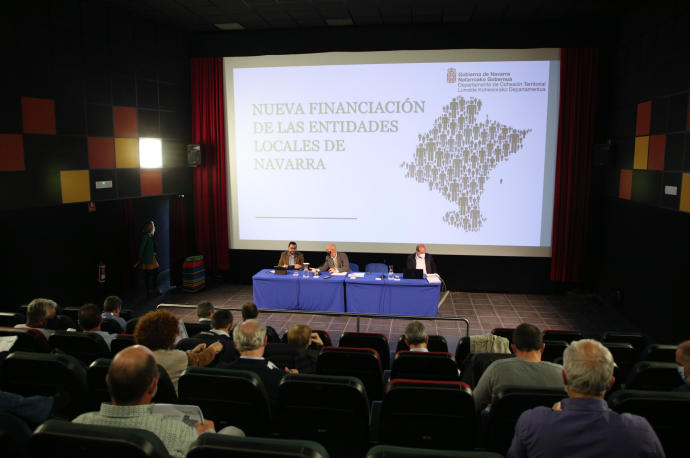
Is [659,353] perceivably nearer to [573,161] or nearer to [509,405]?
[509,405]

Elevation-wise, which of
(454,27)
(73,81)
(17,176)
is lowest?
(17,176)

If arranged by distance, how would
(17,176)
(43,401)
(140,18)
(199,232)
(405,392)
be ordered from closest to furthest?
(43,401)
(405,392)
(17,176)
(140,18)
(199,232)

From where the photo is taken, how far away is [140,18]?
834 cm

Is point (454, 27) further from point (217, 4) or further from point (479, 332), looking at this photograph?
point (479, 332)

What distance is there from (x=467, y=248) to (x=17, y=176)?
6.87 metres

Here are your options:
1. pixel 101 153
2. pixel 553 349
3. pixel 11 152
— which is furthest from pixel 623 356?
pixel 101 153

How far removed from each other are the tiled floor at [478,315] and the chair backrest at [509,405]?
13.1 ft

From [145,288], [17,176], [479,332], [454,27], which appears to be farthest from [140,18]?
[479,332]

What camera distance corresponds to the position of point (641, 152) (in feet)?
23.6

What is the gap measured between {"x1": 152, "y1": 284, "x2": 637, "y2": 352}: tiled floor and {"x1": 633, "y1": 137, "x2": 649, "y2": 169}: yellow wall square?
7.68 ft

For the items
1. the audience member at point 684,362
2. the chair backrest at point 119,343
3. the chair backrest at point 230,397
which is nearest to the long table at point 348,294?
the chair backrest at point 119,343

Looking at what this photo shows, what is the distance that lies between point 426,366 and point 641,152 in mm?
5678

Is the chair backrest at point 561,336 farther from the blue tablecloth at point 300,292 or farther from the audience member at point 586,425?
the blue tablecloth at point 300,292

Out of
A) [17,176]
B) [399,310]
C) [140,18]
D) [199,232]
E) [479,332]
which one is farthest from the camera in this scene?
[199,232]
